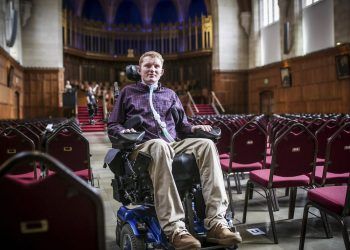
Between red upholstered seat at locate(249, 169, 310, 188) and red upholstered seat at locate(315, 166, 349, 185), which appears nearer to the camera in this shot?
red upholstered seat at locate(249, 169, 310, 188)

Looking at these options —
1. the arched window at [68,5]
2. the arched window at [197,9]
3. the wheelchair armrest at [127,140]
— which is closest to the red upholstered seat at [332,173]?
the wheelchair armrest at [127,140]

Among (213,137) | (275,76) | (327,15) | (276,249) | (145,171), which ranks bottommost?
(276,249)

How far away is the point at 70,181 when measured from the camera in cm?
118

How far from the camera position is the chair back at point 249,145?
399 centimetres

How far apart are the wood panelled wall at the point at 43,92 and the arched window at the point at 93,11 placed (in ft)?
23.2

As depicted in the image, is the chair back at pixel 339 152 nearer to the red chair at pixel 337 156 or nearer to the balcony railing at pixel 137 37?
the red chair at pixel 337 156

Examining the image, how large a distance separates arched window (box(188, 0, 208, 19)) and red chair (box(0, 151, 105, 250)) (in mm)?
24567

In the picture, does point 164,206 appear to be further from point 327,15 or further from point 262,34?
point 262,34

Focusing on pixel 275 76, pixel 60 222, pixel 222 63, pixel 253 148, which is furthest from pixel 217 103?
pixel 60 222

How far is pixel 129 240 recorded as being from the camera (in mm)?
2543

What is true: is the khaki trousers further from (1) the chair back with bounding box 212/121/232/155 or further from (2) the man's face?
(1) the chair back with bounding box 212/121/232/155

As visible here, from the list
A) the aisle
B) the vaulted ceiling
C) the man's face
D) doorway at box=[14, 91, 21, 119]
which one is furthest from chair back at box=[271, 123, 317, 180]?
the vaulted ceiling

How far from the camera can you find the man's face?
120 inches

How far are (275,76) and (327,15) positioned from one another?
4.15 meters
